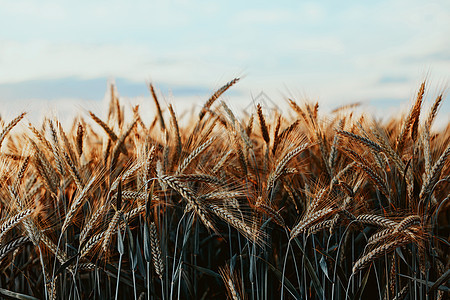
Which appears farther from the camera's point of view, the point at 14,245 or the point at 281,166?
the point at 281,166

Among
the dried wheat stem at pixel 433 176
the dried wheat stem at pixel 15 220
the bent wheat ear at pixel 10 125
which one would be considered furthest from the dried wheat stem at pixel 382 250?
the bent wheat ear at pixel 10 125

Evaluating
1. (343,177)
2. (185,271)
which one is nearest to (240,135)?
(343,177)

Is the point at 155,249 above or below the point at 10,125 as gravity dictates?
below

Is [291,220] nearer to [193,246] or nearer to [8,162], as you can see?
[193,246]

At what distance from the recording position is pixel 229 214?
2.05m

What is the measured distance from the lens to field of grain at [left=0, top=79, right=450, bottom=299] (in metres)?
2.12

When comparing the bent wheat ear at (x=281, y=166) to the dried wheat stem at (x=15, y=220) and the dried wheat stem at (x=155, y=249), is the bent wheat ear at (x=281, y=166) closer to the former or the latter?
the dried wheat stem at (x=155, y=249)

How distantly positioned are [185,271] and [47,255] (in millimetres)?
762

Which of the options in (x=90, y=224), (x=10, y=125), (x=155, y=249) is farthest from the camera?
(x=10, y=125)

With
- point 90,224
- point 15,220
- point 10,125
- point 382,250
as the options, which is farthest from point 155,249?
point 10,125

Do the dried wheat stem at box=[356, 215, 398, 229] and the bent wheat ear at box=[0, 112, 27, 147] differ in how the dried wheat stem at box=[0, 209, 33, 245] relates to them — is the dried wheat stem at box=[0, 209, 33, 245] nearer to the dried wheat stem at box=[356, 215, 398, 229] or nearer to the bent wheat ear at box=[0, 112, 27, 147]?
the bent wheat ear at box=[0, 112, 27, 147]

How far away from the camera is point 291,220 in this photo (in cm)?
296

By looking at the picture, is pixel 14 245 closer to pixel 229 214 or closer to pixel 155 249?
pixel 155 249

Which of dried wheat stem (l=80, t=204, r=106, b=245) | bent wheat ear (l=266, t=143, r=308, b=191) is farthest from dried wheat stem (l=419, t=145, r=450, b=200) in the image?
dried wheat stem (l=80, t=204, r=106, b=245)
